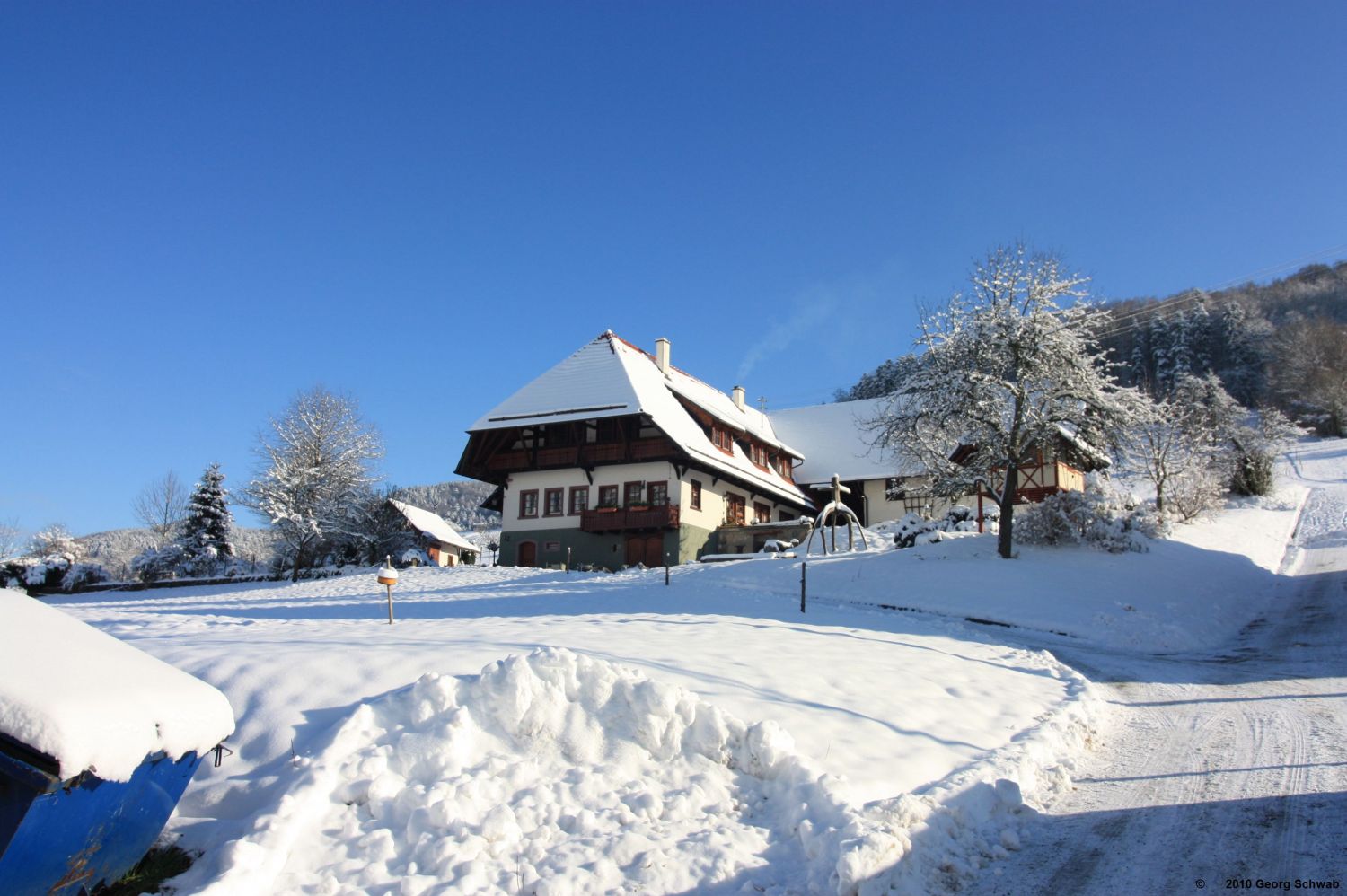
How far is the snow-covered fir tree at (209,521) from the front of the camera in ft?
152

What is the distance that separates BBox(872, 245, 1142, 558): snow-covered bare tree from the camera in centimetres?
2652

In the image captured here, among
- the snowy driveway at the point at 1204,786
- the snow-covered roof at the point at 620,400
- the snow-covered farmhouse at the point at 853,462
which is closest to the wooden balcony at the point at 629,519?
the snow-covered roof at the point at 620,400

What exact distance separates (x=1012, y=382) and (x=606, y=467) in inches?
692

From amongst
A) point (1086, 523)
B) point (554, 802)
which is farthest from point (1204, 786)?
point (1086, 523)

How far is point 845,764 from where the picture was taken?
759 centimetres

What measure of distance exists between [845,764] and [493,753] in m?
3.03

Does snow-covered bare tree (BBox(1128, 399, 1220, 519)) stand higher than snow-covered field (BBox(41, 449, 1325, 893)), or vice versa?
snow-covered bare tree (BBox(1128, 399, 1220, 519))

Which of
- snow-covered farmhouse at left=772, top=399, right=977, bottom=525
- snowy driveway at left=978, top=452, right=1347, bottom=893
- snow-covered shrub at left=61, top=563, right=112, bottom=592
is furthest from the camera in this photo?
snow-covered farmhouse at left=772, top=399, right=977, bottom=525

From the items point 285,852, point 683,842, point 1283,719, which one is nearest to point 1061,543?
point 1283,719

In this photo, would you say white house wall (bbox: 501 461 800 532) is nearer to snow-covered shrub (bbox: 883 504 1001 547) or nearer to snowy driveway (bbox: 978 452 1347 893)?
snow-covered shrub (bbox: 883 504 1001 547)

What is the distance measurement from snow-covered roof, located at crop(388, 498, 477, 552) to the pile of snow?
43403 mm

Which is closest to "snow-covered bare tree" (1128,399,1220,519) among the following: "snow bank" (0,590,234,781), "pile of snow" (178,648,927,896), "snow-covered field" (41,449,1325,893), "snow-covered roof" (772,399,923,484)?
"snow-covered roof" (772,399,923,484)

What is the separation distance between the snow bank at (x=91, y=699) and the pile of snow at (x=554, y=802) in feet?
2.64

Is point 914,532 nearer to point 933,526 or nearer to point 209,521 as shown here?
point 933,526
